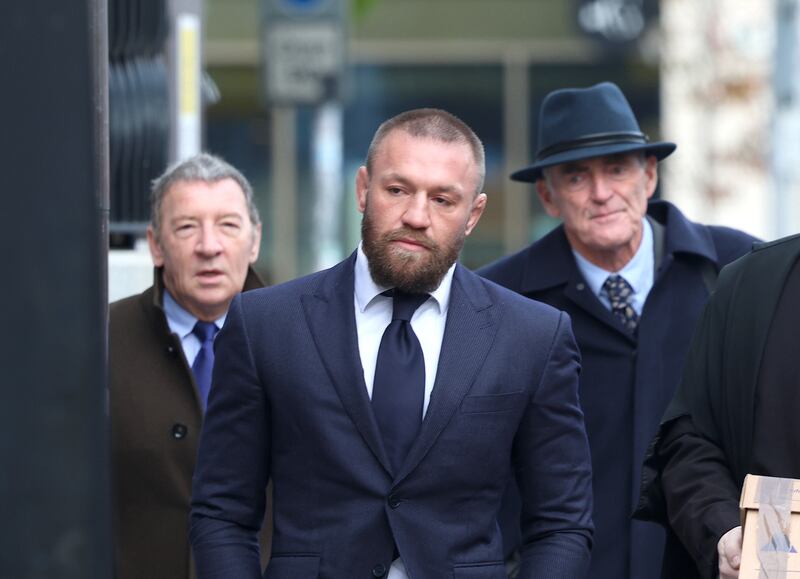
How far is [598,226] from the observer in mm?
5574

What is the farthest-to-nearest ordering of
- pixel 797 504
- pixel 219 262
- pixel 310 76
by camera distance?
pixel 310 76 → pixel 219 262 → pixel 797 504

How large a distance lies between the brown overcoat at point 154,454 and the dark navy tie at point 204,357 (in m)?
0.08

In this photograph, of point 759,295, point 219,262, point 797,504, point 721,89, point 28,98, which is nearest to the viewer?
point 28,98

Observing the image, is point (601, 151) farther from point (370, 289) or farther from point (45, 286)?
point (45, 286)

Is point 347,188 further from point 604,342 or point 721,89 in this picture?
point 604,342

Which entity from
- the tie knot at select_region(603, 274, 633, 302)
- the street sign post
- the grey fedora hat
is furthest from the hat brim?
the street sign post

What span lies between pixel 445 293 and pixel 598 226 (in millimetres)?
1682

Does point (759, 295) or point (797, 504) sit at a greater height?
point (759, 295)

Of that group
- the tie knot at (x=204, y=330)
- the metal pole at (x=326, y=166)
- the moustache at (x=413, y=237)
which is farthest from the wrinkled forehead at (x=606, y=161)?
the metal pole at (x=326, y=166)

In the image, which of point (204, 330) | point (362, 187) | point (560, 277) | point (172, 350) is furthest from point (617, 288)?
point (362, 187)

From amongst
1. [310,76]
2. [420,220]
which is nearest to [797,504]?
[420,220]

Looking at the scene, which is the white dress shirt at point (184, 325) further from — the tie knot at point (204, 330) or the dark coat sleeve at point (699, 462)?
the dark coat sleeve at point (699, 462)

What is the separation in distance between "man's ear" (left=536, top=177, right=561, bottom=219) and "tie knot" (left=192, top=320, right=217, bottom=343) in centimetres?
118

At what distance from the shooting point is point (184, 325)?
5461 millimetres
